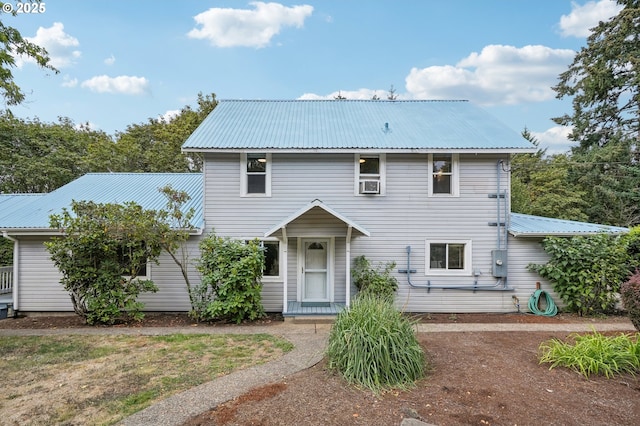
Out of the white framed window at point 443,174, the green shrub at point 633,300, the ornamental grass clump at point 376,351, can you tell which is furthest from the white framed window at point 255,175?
the green shrub at point 633,300

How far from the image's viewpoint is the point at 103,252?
814cm

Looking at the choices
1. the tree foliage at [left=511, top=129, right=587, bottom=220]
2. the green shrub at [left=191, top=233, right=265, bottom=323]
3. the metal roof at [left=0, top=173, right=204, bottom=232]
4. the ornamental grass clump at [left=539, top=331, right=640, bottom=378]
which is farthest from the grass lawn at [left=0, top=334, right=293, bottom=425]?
the tree foliage at [left=511, top=129, right=587, bottom=220]

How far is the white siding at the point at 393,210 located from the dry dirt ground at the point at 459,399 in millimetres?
4048

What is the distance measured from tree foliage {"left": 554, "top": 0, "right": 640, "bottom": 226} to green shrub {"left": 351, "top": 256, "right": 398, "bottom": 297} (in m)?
16.0

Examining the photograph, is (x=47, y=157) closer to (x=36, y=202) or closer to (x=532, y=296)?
(x=36, y=202)

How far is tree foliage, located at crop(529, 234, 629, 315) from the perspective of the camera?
843cm

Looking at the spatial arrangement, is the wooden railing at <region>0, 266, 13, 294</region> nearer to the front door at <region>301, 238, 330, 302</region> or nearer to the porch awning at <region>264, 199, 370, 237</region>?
the porch awning at <region>264, 199, 370, 237</region>

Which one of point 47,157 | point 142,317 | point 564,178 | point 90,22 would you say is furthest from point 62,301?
point 564,178

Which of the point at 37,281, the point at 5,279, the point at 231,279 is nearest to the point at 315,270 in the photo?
the point at 231,279

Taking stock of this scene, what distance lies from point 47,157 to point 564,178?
29.8 metres

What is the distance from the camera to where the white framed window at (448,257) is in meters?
9.35

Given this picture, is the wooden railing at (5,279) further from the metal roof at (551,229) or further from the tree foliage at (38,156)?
the metal roof at (551,229)

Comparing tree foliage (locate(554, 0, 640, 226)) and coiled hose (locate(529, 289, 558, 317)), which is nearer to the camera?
coiled hose (locate(529, 289, 558, 317))

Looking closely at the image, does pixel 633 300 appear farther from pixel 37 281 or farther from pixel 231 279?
pixel 37 281
